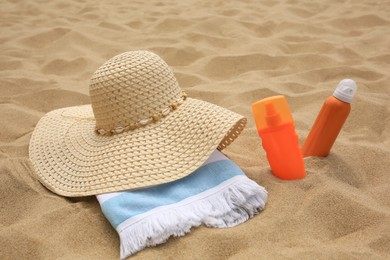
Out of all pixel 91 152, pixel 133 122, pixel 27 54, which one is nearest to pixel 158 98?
pixel 133 122

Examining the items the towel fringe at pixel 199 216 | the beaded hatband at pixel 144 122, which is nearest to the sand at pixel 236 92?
the towel fringe at pixel 199 216

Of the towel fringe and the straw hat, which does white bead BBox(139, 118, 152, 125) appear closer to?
the straw hat

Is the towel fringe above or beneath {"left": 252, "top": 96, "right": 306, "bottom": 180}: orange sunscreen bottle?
beneath

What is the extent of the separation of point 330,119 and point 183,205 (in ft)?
1.74

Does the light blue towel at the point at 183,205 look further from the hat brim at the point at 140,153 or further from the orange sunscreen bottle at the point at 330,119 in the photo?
the orange sunscreen bottle at the point at 330,119

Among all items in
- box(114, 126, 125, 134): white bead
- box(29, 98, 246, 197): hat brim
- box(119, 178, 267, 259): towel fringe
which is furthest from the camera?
box(114, 126, 125, 134): white bead

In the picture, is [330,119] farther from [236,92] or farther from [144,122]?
[236,92]

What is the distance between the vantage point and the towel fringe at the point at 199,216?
0.95 m

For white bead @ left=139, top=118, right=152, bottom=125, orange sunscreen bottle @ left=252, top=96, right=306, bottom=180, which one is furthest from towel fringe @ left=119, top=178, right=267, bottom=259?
white bead @ left=139, top=118, right=152, bottom=125

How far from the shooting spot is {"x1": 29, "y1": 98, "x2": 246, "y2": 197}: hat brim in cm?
107

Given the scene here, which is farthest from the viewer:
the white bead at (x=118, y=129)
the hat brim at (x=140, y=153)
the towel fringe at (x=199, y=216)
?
the white bead at (x=118, y=129)

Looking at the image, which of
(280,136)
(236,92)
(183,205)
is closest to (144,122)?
(183,205)

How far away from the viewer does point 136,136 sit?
115cm

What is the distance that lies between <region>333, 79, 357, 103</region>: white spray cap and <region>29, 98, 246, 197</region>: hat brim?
0.30 metres
